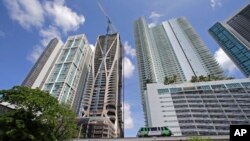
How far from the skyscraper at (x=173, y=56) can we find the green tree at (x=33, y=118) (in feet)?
375

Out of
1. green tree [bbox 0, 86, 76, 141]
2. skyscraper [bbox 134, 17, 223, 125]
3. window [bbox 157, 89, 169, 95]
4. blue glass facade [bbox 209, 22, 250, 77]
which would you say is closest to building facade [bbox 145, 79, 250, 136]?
window [bbox 157, 89, 169, 95]

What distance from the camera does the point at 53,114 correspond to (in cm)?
2592

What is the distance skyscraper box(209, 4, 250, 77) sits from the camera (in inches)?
4291

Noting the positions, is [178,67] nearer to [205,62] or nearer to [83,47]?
[205,62]

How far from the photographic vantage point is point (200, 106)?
9394 cm

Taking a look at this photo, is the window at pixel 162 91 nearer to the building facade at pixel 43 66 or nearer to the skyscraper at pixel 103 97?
the skyscraper at pixel 103 97

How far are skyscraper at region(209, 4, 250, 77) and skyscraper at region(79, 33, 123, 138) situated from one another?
277ft

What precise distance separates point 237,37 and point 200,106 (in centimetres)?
5849

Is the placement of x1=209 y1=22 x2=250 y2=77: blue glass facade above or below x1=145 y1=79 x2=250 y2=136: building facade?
above

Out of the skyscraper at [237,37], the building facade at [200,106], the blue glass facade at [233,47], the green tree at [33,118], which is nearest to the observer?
the green tree at [33,118]

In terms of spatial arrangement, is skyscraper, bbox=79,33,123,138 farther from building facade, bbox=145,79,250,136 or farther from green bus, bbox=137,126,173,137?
green bus, bbox=137,126,173,137

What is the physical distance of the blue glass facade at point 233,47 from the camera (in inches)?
4225

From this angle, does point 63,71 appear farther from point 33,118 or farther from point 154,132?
point 33,118

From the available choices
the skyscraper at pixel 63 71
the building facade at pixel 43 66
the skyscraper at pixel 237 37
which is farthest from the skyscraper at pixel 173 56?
the building facade at pixel 43 66
